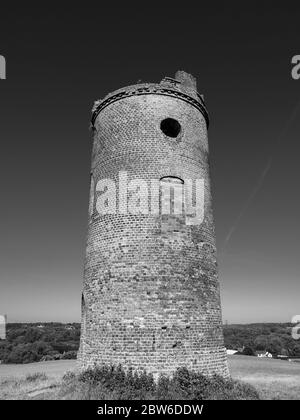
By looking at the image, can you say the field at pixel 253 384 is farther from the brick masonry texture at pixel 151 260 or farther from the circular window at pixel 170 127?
the circular window at pixel 170 127

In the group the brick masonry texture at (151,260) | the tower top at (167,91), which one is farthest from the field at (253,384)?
the tower top at (167,91)

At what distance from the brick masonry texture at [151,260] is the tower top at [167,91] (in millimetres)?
40

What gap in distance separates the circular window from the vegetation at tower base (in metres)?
8.43

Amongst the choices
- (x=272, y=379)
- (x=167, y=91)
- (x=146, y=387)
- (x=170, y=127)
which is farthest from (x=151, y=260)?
(x=272, y=379)

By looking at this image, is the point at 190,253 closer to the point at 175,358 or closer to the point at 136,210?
the point at 136,210

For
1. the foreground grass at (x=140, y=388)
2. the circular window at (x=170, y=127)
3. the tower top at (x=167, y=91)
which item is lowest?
the foreground grass at (x=140, y=388)

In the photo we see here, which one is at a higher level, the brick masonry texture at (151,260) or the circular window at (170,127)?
the circular window at (170,127)

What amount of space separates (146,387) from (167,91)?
10093 mm

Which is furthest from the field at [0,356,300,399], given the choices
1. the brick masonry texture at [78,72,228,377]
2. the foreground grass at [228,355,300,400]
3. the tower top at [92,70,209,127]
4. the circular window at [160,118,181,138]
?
the tower top at [92,70,209,127]

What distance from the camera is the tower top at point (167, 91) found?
41.6 ft
